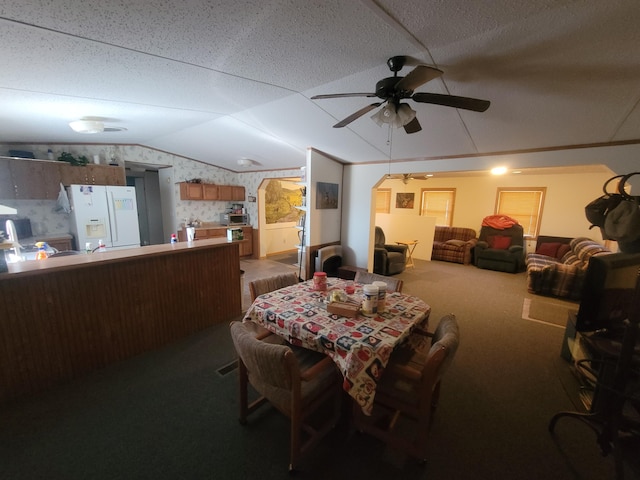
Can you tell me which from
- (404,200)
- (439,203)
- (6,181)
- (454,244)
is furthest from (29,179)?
(439,203)

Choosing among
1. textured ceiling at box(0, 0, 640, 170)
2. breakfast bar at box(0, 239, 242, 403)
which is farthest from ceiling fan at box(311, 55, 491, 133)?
breakfast bar at box(0, 239, 242, 403)

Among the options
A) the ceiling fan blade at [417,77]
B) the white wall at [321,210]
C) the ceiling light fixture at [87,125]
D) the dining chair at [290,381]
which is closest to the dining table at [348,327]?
the dining chair at [290,381]

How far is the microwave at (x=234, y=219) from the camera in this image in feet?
21.1

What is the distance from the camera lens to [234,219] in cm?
647

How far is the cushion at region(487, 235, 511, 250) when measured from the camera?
19.2 ft

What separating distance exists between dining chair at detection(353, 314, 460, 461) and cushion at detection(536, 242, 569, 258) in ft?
17.7

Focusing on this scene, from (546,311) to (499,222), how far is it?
2978mm

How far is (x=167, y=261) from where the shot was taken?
260 centimetres

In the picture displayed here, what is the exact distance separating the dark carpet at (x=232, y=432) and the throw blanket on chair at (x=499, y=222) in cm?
426

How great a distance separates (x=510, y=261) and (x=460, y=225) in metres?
1.56

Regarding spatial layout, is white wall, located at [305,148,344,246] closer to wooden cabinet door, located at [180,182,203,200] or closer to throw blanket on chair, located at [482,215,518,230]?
wooden cabinet door, located at [180,182,203,200]

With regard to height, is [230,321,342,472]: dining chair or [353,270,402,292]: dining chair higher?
[353,270,402,292]: dining chair

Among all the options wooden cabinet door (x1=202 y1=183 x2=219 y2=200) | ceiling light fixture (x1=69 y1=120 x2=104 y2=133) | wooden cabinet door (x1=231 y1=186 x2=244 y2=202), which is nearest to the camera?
ceiling light fixture (x1=69 y1=120 x2=104 y2=133)

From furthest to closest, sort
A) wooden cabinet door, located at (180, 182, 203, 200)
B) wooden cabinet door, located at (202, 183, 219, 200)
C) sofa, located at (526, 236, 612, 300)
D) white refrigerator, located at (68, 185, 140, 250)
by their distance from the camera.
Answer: wooden cabinet door, located at (202, 183, 219, 200)
wooden cabinet door, located at (180, 182, 203, 200)
white refrigerator, located at (68, 185, 140, 250)
sofa, located at (526, 236, 612, 300)
